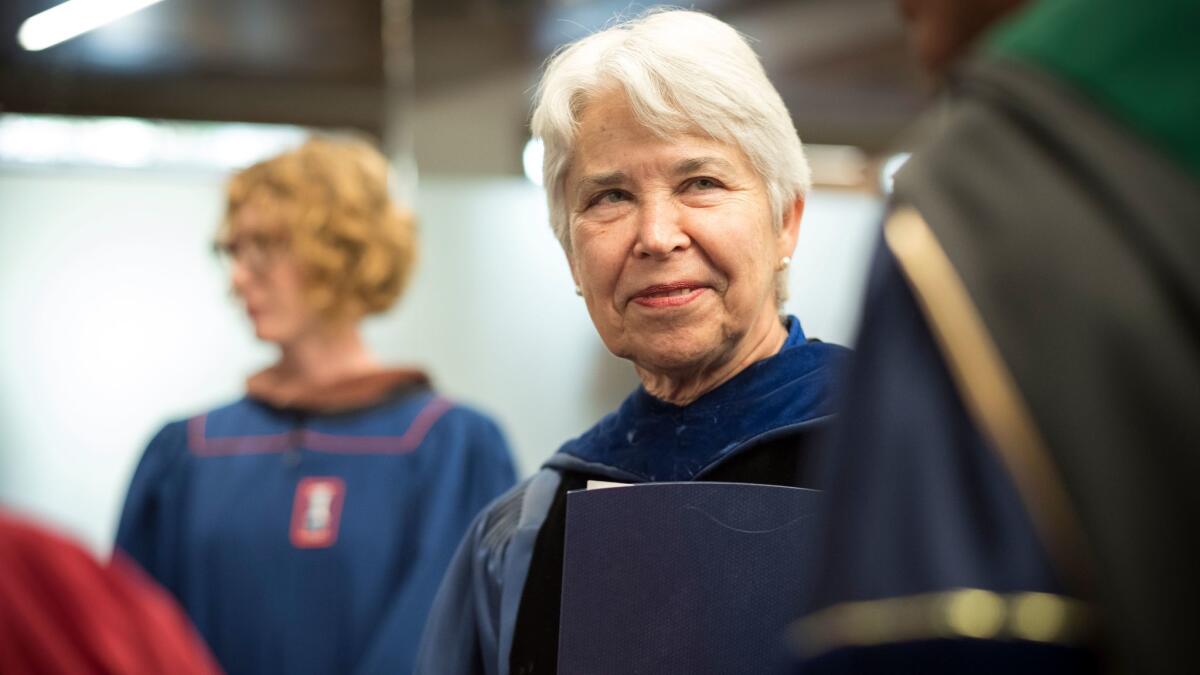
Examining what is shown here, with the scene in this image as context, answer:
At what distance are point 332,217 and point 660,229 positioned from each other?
5.62 ft

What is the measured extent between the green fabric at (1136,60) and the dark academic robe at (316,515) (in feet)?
7.78

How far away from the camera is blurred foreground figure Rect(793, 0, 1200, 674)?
2.60 feet

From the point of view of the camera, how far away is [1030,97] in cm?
89

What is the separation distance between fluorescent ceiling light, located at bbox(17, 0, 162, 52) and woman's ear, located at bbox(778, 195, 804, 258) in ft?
13.8

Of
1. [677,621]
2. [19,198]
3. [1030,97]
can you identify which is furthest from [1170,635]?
[19,198]

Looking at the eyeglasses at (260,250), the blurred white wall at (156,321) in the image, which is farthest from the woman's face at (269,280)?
the blurred white wall at (156,321)

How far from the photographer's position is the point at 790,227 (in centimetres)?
199

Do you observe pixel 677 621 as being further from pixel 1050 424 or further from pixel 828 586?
pixel 1050 424

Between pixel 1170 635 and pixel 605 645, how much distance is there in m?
1.09

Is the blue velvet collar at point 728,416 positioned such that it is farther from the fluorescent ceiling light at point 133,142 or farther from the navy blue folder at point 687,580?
the fluorescent ceiling light at point 133,142

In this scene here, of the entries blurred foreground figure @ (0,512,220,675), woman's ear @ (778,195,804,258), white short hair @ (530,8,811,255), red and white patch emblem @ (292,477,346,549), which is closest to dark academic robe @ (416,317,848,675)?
woman's ear @ (778,195,804,258)

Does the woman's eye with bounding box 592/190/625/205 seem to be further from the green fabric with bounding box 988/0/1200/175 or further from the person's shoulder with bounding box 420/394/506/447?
the person's shoulder with bounding box 420/394/506/447

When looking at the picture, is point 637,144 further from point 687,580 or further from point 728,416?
point 687,580

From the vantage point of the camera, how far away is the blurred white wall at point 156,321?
5379 mm
